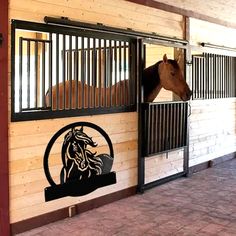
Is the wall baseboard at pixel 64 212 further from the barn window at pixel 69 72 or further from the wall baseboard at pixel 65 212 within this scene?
the barn window at pixel 69 72

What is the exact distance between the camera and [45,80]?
3613 millimetres

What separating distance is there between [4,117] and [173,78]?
214 cm

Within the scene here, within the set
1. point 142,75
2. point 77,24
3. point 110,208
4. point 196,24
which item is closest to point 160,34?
point 142,75

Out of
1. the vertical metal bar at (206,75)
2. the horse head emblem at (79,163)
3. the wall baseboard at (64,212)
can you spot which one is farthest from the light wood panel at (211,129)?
the horse head emblem at (79,163)

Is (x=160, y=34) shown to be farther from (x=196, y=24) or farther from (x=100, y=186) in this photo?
(x=100, y=186)

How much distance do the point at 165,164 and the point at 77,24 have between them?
7.56 ft

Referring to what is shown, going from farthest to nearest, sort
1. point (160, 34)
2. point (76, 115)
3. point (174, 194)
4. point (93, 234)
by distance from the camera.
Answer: point (160, 34) → point (174, 194) → point (76, 115) → point (93, 234)

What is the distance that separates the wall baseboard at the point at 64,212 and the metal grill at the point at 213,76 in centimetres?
210

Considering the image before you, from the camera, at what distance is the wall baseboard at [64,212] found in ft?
11.3

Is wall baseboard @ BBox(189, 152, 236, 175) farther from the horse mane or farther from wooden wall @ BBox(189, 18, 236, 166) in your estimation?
the horse mane

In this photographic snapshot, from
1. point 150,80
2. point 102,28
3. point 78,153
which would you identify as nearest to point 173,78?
point 150,80

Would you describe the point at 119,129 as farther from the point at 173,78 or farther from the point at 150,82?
the point at 173,78

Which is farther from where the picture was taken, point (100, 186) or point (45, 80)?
point (100, 186)

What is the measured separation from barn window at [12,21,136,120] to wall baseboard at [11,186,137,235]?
3.02 ft
